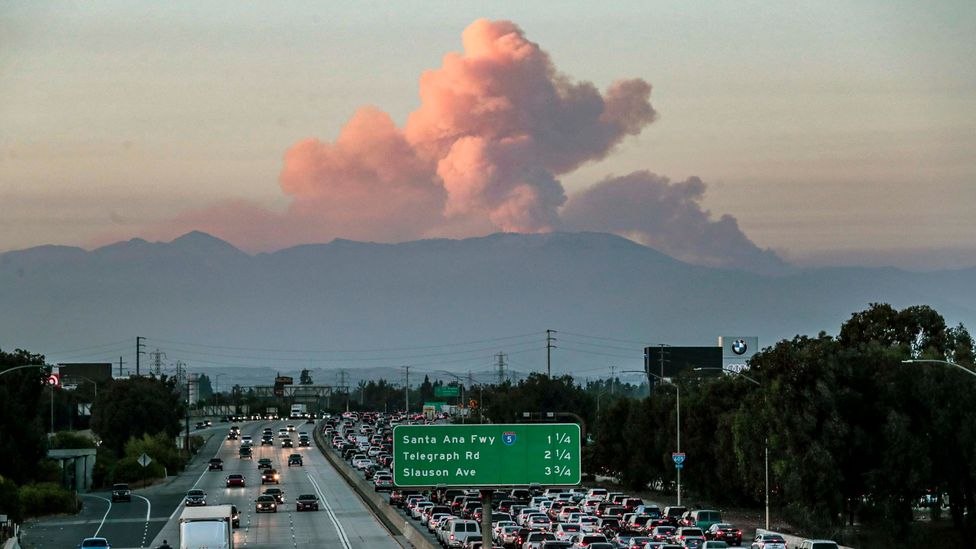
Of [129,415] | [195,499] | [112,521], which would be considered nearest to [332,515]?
[195,499]

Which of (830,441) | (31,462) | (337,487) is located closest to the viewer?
(830,441)

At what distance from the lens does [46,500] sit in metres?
103

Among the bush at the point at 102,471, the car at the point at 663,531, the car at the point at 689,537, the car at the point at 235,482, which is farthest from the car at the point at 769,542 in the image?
the bush at the point at 102,471

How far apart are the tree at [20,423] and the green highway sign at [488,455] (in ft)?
180

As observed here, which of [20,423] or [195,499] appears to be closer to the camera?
[195,499]

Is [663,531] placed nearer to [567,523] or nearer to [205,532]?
[567,523]

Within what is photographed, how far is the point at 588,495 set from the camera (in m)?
103

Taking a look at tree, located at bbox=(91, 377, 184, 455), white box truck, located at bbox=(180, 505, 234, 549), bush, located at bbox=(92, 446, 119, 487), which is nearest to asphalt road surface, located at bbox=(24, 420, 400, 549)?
bush, located at bbox=(92, 446, 119, 487)

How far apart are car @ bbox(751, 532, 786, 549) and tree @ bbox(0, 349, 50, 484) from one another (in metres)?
54.7

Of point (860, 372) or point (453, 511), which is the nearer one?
point (860, 372)

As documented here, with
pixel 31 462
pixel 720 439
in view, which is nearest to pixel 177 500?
pixel 31 462

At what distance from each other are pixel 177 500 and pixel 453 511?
33273 mm

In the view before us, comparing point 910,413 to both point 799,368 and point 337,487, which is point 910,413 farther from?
point 337,487

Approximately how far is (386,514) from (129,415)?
8467 cm
